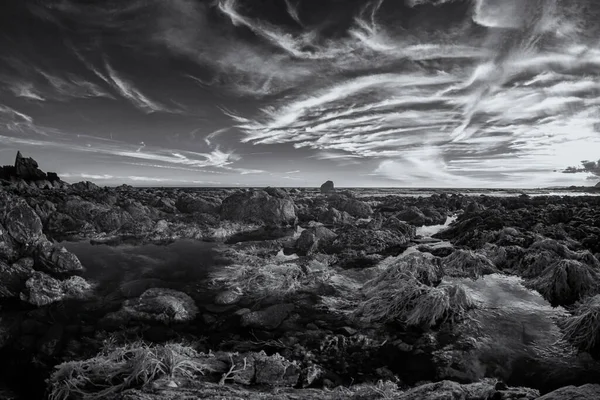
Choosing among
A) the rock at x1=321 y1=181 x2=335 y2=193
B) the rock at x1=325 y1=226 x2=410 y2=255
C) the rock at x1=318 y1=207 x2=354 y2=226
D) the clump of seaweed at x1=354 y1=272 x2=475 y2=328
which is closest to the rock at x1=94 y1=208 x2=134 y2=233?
the rock at x1=325 y1=226 x2=410 y2=255

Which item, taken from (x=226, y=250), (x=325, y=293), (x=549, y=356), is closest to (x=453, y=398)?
(x=549, y=356)

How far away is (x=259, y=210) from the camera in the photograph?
29.0m

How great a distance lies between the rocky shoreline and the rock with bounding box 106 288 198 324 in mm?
59

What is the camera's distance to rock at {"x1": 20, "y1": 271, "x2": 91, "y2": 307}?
933 cm

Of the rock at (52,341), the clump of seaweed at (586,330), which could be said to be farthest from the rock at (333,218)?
the rock at (52,341)

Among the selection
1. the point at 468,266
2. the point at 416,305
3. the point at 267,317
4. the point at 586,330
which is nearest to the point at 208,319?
the point at 267,317

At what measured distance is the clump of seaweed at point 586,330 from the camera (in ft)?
22.3

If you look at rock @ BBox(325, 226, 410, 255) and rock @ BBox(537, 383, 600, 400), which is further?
rock @ BBox(325, 226, 410, 255)

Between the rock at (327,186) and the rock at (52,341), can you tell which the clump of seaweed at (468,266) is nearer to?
the rock at (52,341)

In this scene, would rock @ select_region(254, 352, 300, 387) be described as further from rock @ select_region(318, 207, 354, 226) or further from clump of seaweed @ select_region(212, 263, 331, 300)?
rock @ select_region(318, 207, 354, 226)

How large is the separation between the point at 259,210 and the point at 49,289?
19.9m

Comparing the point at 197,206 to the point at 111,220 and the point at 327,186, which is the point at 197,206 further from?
the point at 327,186

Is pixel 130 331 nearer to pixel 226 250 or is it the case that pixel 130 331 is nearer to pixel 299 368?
pixel 299 368

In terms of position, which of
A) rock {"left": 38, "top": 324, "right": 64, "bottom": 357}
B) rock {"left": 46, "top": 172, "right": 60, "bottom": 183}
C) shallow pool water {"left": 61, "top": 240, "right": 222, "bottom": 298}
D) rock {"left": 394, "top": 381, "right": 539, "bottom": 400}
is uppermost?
rock {"left": 46, "top": 172, "right": 60, "bottom": 183}
